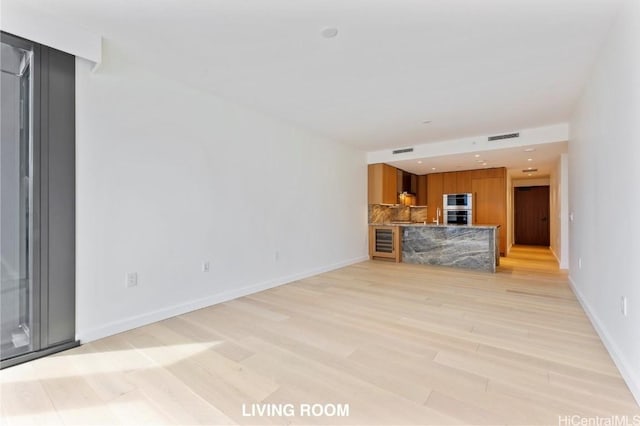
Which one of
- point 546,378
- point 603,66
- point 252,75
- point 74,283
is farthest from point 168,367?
point 603,66

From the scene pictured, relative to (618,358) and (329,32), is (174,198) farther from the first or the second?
(618,358)

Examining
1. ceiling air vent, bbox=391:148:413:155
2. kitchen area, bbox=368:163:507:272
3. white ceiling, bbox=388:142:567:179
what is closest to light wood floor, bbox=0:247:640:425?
kitchen area, bbox=368:163:507:272

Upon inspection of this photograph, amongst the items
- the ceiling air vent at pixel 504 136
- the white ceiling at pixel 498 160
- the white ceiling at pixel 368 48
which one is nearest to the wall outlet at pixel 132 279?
the white ceiling at pixel 368 48

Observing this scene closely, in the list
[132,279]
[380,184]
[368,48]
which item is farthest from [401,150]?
[132,279]

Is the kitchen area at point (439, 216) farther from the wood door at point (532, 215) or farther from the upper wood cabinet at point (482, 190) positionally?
the wood door at point (532, 215)

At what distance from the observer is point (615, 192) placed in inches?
83.9

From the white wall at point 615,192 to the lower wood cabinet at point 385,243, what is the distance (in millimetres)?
3344

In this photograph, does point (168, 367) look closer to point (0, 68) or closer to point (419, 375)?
point (419, 375)

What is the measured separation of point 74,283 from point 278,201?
8.37 ft

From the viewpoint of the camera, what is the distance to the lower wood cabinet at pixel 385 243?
251 inches

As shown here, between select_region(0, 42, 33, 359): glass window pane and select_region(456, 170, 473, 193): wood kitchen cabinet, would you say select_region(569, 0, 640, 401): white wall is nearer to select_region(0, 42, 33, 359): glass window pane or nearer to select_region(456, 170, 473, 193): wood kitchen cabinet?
select_region(0, 42, 33, 359): glass window pane

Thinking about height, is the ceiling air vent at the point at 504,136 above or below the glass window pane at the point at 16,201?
above

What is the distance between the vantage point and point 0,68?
7.11 ft

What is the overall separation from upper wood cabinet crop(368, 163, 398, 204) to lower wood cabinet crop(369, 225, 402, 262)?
0.64m
